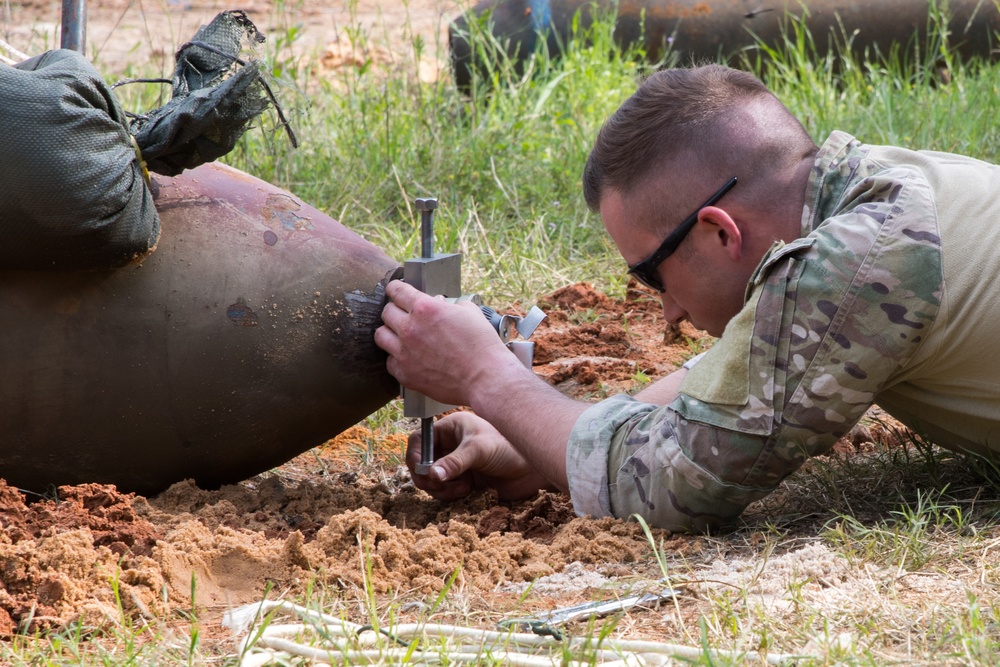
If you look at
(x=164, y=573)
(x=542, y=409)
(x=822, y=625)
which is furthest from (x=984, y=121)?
(x=164, y=573)

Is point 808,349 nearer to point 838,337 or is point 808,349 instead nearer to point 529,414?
point 838,337

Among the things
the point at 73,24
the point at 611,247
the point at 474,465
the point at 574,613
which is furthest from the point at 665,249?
the point at 611,247

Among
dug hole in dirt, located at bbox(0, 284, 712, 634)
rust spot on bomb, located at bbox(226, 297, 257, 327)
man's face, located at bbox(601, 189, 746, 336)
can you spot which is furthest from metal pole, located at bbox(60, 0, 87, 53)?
man's face, located at bbox(601, 189, 746, 336)

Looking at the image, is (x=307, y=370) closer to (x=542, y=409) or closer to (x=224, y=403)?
(x=224, y=403)

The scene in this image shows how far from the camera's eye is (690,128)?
2.47 metres

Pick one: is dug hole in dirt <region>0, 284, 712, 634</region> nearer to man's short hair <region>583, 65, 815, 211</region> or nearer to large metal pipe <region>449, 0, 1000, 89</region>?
man's short hair <region>583, 65, 815, 211</region>

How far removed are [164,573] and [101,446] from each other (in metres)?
0.51

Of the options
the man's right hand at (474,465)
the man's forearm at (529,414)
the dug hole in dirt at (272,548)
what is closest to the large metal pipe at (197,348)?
the dug hole in dirt at (272,548)

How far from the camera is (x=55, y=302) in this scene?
244 cm

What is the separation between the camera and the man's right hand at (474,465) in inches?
110

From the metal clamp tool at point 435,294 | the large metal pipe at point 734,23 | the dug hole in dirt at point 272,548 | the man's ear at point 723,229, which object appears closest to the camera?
the dug hole in dirt at point 272,548

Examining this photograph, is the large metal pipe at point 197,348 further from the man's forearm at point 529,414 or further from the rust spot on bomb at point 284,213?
the man's forearm at point 529,414

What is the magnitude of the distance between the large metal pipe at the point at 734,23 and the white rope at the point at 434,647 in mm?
5396

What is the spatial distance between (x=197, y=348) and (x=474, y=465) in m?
0.75
